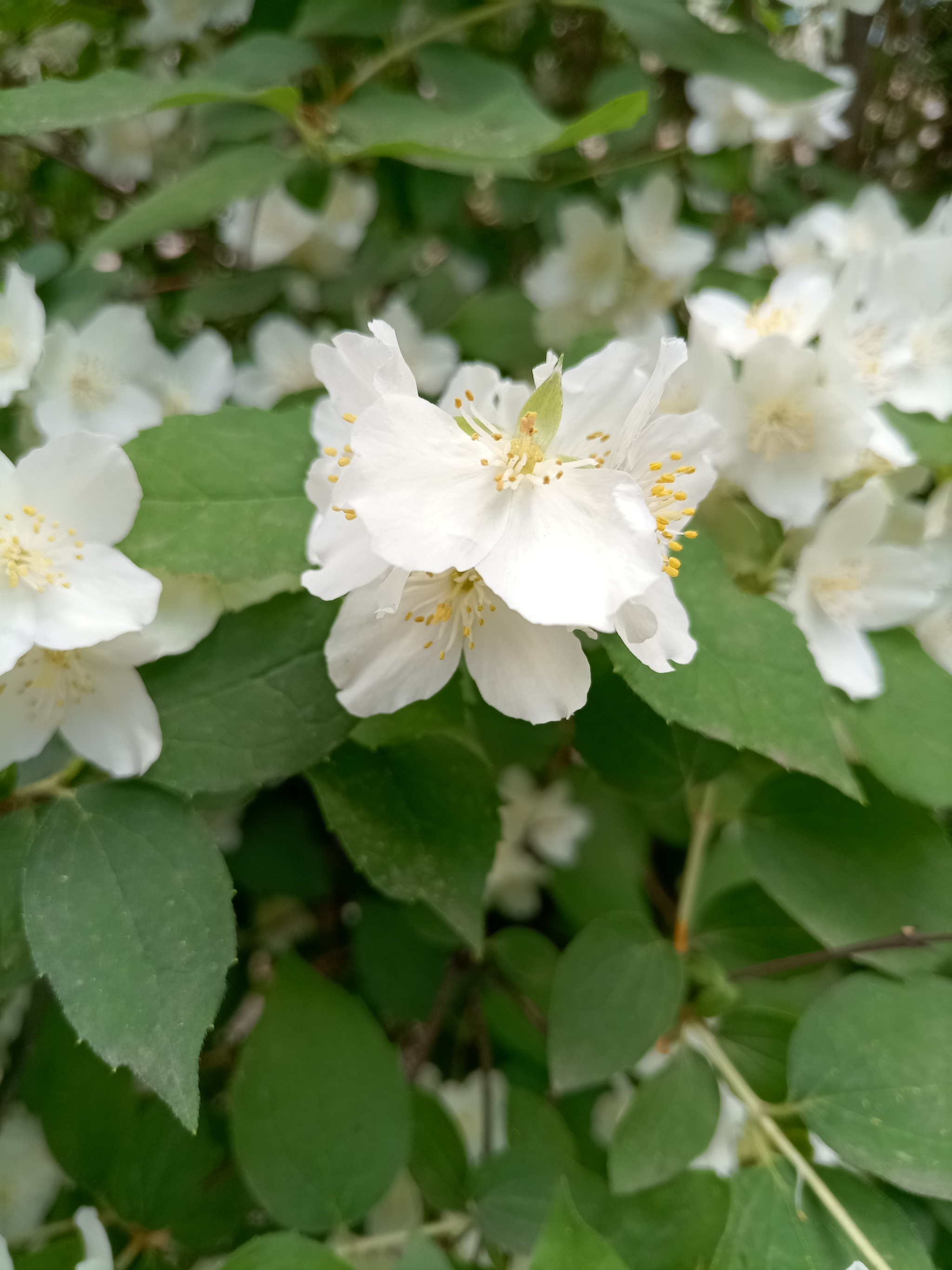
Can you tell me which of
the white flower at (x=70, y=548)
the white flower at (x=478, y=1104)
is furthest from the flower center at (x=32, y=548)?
the white flower at (x=478, y=1104)

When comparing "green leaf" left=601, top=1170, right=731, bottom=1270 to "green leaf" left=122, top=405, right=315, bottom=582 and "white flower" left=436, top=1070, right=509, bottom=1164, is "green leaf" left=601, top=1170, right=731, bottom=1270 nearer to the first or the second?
"white flower" left=436, top=1070, right=509, bottom=1164

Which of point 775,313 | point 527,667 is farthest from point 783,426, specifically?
point 527,667

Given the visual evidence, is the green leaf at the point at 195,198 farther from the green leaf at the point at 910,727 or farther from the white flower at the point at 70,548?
the green leaf at the point at 910,727

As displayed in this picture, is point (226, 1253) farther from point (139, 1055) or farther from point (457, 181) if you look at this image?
point (457, 181)

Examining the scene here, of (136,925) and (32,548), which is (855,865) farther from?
(32,548)

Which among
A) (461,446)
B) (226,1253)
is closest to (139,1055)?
(461,446)

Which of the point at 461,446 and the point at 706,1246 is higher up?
the point at 461,446
